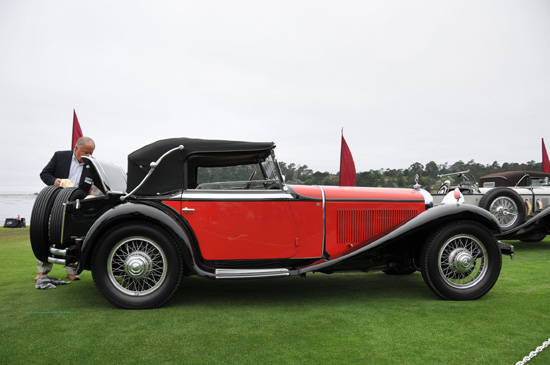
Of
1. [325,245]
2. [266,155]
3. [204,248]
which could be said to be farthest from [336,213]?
[204,248]

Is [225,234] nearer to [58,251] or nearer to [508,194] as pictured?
[58,251]

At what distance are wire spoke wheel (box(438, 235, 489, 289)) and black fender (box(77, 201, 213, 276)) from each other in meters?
2.65

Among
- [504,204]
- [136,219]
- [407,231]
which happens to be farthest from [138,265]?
[504,204]

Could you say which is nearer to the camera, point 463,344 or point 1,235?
point 463,344

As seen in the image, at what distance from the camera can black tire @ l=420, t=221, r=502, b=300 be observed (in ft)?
13.6

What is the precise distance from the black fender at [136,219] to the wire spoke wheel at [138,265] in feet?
0.73

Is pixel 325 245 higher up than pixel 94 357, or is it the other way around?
pixel 325 245

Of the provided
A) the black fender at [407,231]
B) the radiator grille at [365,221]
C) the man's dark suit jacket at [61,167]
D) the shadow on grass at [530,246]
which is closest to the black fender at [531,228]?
the shadow on grass at [530,246]

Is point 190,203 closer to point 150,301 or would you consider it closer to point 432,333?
A: point 150,301

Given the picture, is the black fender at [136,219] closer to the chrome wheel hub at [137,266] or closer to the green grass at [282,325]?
the chrome wheel hub at [137,266]

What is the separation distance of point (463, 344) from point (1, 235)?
12.7 meters

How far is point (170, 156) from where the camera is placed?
13.9 feet

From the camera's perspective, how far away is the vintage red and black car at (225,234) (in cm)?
Answer: 398

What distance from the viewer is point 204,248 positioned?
416 centimetres
